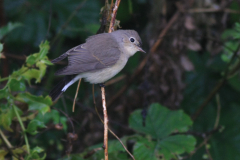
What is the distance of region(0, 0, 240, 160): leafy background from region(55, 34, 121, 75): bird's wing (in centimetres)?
40

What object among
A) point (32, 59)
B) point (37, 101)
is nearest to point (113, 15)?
point (32, 59)

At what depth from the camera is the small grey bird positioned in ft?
9.87

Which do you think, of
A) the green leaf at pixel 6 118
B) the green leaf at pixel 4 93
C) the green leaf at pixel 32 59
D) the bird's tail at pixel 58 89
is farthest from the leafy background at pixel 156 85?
the green leaf at pixel 32 59

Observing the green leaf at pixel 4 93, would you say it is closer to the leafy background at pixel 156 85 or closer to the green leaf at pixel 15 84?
the green leaf at pixel 15 84

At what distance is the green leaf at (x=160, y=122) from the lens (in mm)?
3408

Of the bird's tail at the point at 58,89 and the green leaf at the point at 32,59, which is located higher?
the green leaf at the point at 32,59

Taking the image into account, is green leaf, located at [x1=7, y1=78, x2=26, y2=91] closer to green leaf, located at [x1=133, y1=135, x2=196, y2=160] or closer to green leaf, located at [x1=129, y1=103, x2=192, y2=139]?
green leaf, located at [x1=133, y1=135, x2=196, y2=160]

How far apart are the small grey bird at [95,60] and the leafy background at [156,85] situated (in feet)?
0.94

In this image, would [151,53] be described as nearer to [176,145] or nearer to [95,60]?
[95,60]

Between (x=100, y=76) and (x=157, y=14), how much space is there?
1.65m

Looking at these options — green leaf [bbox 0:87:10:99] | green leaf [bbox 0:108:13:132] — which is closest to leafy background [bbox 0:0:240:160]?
green leaf [bbox 0:108:13:132]

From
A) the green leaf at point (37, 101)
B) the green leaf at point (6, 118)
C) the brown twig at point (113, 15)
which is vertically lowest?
the green leaf at point (6, 118)

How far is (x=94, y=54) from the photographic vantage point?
10.4 feet

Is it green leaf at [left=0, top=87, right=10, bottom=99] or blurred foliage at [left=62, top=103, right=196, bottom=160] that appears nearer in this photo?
green leaf at [left=0, top=87, right=10, bottom=99]
